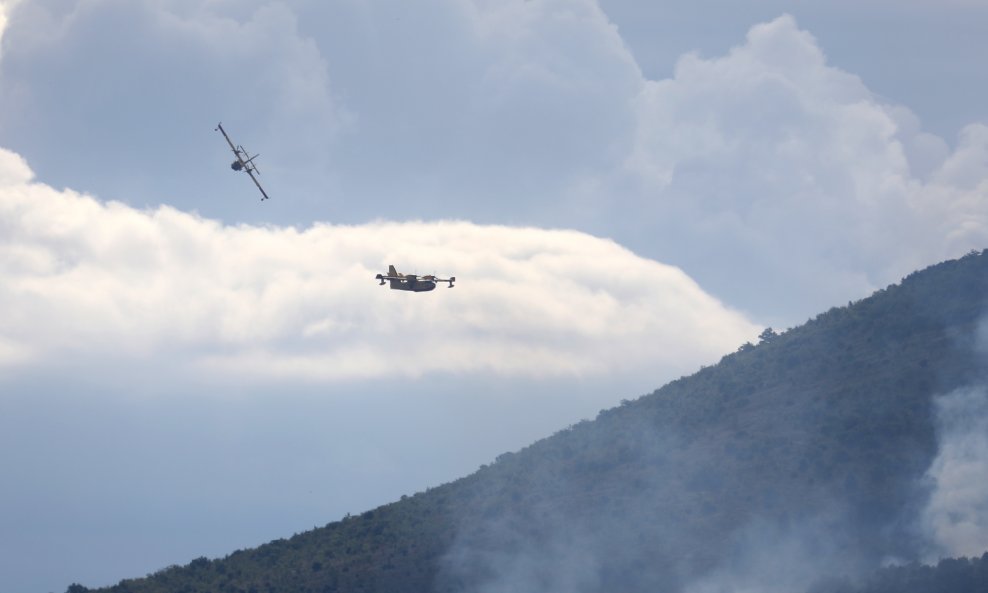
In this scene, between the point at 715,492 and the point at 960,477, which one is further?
the point at 715,492

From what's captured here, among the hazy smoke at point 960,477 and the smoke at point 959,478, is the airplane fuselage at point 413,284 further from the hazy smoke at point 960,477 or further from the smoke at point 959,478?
the hazy smoke at point 960,477

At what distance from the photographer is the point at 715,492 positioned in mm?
140000

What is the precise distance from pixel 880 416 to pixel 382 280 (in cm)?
4747

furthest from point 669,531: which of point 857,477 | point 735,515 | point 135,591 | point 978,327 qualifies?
point 135,591

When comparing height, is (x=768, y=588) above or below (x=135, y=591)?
below

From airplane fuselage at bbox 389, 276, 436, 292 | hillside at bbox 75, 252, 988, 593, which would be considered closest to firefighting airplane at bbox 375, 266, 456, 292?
airplane fuselage at bbox 389, 276, 436, 292

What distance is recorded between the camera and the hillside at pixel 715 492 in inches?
5133

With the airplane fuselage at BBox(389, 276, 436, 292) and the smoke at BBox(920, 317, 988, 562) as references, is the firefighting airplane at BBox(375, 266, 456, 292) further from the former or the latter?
the smoke at BBox(920, 317, 988, 562)

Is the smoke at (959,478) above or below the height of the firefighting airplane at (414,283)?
below

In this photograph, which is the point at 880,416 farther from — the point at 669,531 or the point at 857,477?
the point at 669,531

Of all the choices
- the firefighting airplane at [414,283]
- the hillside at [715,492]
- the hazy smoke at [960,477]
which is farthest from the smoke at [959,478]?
the firefighting airplane at [414,283]

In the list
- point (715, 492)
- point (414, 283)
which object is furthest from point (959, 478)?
point (414, 283)

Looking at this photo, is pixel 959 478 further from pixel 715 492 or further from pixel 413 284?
pixel 413 284

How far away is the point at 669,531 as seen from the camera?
135500 millimetres
